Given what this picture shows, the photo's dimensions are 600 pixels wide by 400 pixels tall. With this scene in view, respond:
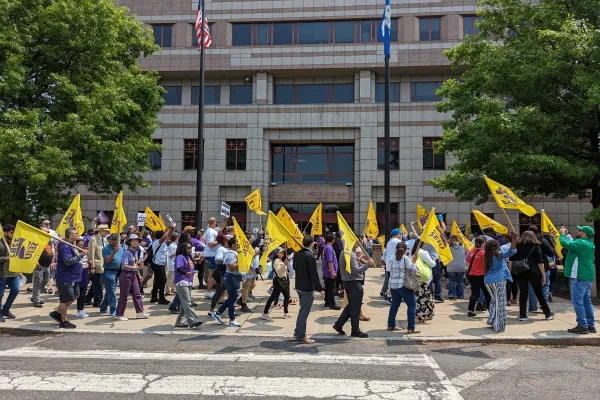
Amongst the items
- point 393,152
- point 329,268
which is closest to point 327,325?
point 329,268

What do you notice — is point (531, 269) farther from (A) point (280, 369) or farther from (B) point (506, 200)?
(A) point (280, 369)

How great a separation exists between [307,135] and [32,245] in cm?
2290

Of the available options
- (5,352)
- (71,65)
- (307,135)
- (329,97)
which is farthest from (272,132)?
(5,352)

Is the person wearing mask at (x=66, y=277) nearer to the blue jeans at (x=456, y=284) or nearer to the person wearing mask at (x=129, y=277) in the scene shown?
the person wearing mask at (x=129, y=277)

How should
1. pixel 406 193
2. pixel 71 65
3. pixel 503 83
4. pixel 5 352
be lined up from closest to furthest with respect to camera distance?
pixel 5 352 < pixel 503 83 < pixel 71 65 < pixel 406 193

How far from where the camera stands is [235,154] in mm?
30656

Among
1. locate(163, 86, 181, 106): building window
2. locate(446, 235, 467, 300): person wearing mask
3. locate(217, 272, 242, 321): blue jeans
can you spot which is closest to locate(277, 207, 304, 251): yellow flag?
locate(217, 272, 242, 321): blue jeans

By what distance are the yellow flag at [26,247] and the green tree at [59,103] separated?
6.32 m

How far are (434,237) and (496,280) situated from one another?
4.42 feet

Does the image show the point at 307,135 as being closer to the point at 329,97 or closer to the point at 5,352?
the point at 329,97

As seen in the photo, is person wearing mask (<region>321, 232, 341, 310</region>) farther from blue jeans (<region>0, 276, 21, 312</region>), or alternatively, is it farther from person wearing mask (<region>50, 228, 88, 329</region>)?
blue jeans (<region>0, 276, 21, 312</region>)

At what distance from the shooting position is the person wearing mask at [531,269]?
368 inches

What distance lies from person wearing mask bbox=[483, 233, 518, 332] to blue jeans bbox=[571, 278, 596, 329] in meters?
1.13

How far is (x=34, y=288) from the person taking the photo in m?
10.8
